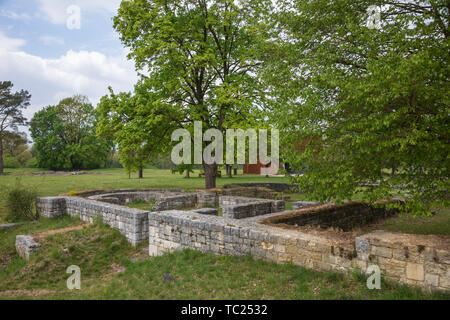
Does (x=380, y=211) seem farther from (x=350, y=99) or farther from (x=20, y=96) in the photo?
(x=20, y=96)

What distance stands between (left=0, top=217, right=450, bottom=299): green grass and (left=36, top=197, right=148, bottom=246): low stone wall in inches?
19.1

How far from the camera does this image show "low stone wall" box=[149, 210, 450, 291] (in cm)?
467

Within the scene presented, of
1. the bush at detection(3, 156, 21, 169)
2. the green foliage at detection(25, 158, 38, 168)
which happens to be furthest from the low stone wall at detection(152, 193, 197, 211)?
Result: the bush at detection(3, 156, 21, 169)

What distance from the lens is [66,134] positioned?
47500 millimetres

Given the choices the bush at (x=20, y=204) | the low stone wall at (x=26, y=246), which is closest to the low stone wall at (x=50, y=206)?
the bush at (x=20, y=204)

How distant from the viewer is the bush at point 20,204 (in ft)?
42.2

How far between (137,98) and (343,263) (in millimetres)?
15080

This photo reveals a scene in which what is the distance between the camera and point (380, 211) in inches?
498

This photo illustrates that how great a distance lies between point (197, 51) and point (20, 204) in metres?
12.6

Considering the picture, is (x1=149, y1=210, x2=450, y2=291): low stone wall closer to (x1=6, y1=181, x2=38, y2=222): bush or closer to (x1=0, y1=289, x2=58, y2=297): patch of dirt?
(x1=0, y1=289, x2=58, y2=297): patch of dirt

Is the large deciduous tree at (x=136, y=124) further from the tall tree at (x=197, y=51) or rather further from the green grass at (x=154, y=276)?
the green grass at (x=154, y=276)

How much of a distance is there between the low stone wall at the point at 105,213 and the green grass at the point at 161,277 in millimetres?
484

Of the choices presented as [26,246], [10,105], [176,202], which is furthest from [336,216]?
[10,105]

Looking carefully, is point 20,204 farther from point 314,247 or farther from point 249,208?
point 314,247
